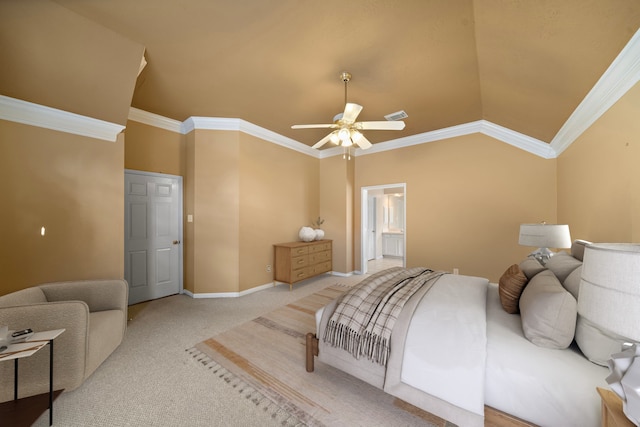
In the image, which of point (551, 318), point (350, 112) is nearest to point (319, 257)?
point (350, 112)

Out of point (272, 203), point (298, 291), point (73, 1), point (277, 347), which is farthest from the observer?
point (272, 203)

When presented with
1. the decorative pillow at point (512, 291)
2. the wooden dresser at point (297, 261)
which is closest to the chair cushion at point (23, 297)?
the wooden dresser at point (297, 261)

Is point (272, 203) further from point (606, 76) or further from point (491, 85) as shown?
point (606, 76)

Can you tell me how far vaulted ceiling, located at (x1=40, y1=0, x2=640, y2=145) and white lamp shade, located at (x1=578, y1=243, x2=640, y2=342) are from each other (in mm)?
1720

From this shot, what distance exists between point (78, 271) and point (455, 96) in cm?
500

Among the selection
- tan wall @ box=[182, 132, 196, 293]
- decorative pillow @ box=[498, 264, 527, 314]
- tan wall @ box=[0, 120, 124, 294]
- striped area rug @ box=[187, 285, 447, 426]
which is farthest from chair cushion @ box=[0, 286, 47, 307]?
decorative pillow @ box=[498, 264, 527, 314]

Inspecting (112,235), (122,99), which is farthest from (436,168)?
(112,235)

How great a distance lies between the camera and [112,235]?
282cm

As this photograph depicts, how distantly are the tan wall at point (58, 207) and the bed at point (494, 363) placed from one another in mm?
3030

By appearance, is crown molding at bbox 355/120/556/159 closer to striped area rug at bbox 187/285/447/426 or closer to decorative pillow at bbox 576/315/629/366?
decorative pillow at bbox 576/315/629/366

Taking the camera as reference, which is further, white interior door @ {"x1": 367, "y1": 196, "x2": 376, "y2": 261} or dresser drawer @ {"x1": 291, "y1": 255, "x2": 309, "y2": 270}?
white interior door @ {"x1": 367, "y1": 196, "x2": 376, "y2": 261}

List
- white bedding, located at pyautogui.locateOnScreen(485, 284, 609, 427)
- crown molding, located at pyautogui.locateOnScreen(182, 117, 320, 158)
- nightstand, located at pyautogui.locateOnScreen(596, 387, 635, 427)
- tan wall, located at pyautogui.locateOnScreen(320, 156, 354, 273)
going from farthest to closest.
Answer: tan wall, located at pyautogui.locateOnScreen(320, 156, 354, 273) → crown molding, located at pyautogui.locateOnScreen(182, 117, 320, 158) → white bedding, located at pyautogui.locateOnScreen(485, 284, 609, 427) → nightstand, located at pyautogui.locateOnScreen(596, 387, 635, 427)

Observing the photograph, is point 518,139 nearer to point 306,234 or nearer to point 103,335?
point 306,234

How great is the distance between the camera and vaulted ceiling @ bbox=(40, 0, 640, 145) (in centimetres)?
171
